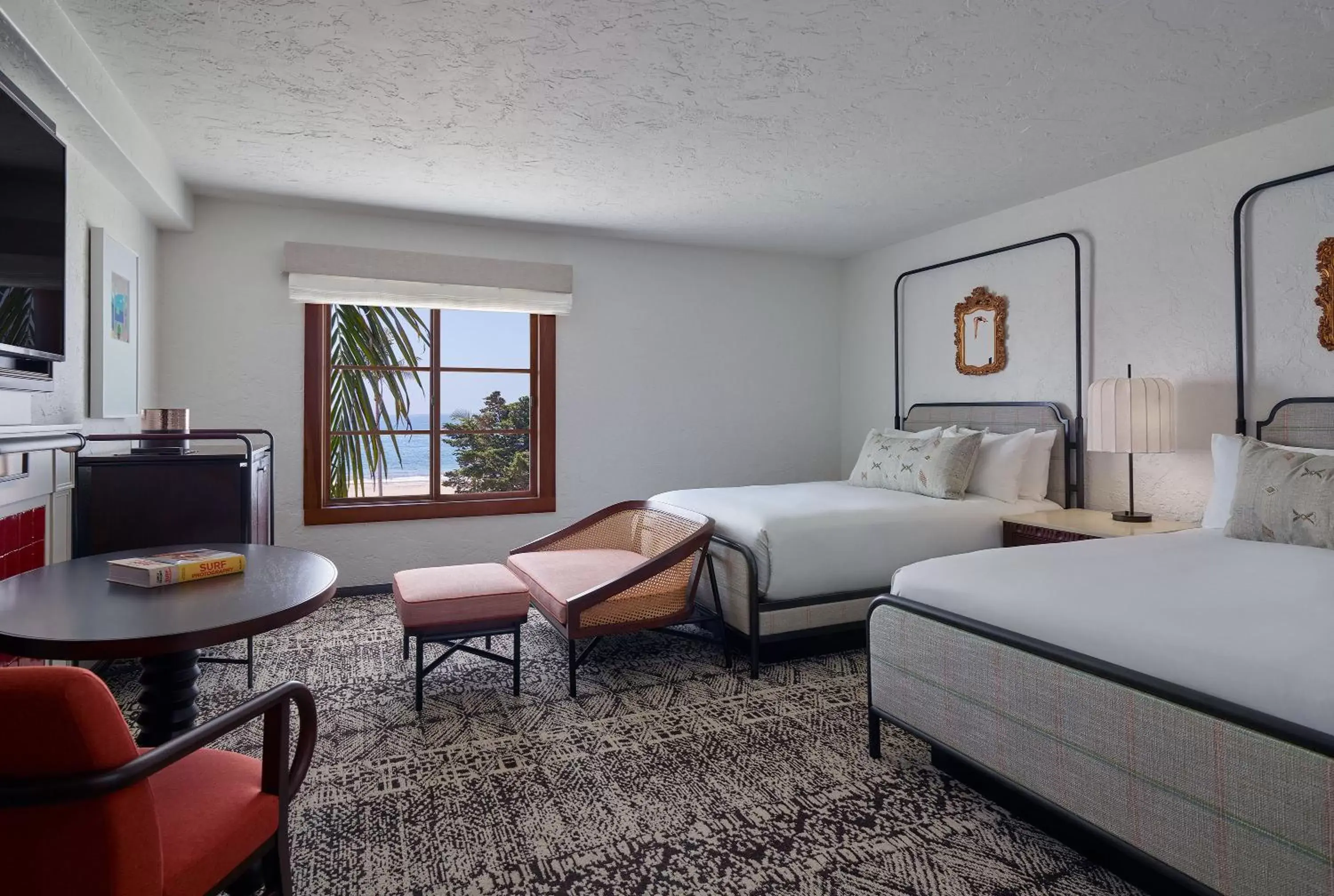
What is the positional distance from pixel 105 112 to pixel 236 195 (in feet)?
5.33

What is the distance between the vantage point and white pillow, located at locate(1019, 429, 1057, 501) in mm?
4152

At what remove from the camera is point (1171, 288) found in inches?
144

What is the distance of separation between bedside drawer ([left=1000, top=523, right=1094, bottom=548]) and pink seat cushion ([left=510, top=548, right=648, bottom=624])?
182 cm

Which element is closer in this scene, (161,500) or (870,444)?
(161,500)

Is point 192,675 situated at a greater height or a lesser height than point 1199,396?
lesser

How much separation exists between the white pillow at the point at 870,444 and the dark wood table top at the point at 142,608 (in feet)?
11.1

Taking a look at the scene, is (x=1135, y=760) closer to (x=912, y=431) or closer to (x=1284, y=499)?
(x=1284, y=499)

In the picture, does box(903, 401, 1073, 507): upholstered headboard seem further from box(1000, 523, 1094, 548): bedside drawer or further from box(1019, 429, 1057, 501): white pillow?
box(1000, 523, 1094, 548): bedside drawer

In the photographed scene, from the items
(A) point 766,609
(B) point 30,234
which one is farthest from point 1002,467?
(B) point 30,234

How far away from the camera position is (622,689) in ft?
10.2

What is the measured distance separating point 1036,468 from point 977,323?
1125 mm

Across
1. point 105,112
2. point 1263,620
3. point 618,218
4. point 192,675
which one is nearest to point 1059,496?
point 1263,620

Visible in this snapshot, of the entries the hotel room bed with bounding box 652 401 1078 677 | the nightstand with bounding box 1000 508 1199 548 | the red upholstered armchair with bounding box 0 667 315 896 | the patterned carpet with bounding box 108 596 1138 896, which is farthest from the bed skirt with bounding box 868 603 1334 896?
the red upholstered armchair with bounding box 0 667 315 896

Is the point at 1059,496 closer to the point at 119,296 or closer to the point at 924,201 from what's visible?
the point at 924,201
